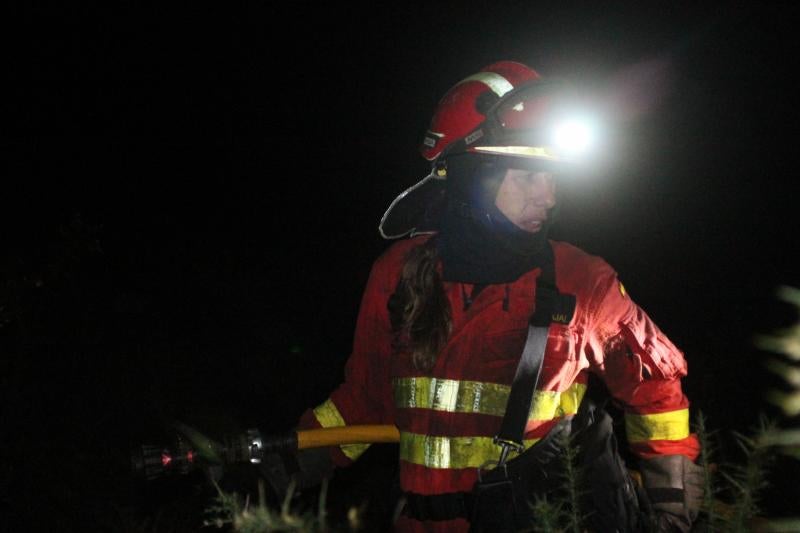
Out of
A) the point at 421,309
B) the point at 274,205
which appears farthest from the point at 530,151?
the point at 274,205

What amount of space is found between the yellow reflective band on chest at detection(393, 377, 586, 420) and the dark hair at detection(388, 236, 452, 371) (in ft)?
0.27

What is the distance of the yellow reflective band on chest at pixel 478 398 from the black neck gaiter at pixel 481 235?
381mm

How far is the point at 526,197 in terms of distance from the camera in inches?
110

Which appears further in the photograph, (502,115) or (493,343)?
(502,115)

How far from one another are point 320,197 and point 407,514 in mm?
15048

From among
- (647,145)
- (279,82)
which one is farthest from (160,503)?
(279,82)

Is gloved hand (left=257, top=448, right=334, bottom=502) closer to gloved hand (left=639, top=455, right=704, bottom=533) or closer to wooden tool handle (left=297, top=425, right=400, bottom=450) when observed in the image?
wooden tool handle (left=297, top=425, right=400, bottom=450)

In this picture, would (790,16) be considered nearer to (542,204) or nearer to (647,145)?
(647,145)

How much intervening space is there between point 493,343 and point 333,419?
0.76 meters

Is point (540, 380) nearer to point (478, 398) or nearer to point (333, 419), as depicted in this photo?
point (478, 398)

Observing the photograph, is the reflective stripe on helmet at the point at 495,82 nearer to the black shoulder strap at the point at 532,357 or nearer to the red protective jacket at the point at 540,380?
Result: the red protective jacket at the point at 540,380

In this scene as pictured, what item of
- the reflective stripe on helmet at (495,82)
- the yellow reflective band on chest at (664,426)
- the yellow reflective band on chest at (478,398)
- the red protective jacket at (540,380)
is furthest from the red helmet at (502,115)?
the yellow reflective band on chest at (664,426)

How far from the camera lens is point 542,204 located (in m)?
2.79

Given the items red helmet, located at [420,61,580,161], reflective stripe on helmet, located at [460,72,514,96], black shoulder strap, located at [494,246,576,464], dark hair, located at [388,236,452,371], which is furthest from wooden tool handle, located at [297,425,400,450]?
reflective stripe on helmet, located at [460,72,514,96]
